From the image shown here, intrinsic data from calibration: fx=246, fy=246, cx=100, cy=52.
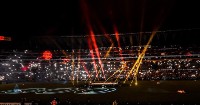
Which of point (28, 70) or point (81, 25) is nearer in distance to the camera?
point (81, 25)

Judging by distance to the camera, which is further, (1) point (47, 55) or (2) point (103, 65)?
(1) point (47, 55)

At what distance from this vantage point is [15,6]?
65.1 ft

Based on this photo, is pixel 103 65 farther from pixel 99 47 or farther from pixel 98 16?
pixel 98 16

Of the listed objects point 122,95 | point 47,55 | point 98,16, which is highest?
point 98,16

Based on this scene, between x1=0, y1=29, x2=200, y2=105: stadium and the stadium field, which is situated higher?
x1=0, y1=29, x2=200, y2=105: stadium

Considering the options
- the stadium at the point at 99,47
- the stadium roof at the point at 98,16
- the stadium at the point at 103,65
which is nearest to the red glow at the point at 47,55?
the stadium at the point at 103,65

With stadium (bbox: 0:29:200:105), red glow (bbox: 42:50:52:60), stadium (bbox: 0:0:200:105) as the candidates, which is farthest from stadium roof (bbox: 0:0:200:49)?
A: red glow (bbox: 42:50:52:60)

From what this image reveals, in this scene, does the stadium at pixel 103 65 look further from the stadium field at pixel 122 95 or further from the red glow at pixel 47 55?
the stadium field at pixel 122 95

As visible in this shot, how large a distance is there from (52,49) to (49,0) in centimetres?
809

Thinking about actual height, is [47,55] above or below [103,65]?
above

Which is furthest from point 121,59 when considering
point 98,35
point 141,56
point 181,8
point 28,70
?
point 28,70

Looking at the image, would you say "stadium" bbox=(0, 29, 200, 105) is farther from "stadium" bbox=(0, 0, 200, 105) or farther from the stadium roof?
the stadium roof

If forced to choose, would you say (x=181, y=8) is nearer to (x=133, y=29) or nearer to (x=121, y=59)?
(x=133, y=29)

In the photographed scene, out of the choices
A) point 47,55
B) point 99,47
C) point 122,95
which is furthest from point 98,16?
point 47,55
